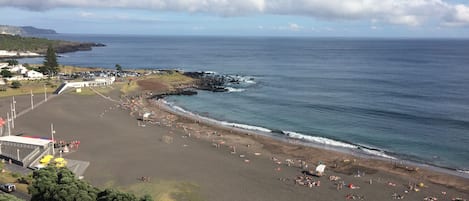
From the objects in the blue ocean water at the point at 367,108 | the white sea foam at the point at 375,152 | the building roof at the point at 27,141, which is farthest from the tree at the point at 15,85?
the white sea foam at the point at 375,152

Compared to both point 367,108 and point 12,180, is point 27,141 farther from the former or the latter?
point 367,108

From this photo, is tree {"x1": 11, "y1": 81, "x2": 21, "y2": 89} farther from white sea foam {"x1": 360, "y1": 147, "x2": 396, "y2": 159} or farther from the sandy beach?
white sea foam {"x1": 360, "y1": 147, "x2": 396, "y2": 159}

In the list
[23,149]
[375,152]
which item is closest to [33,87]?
[23,149]

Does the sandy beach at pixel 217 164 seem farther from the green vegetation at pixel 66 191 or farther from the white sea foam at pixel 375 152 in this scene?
the green vegetation at pixel 66 191

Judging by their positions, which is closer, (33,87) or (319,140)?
(319,140)

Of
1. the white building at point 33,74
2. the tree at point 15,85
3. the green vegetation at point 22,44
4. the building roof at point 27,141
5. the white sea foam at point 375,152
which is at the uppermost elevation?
the green vegetation at point 22,44

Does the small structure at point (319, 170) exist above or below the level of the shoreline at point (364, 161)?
above
